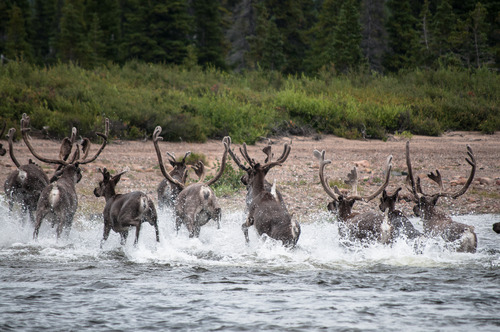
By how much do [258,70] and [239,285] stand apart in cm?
2508

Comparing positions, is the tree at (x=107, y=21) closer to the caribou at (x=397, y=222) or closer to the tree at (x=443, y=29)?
the tree at (x=443, y=29)

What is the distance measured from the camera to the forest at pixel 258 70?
69.8 ft

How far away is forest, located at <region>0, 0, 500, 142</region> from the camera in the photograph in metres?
21.3

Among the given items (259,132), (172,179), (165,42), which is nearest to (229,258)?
(172,179)

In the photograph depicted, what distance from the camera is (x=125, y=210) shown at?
9.52m

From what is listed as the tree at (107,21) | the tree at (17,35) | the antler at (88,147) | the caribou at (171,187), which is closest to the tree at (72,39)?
the tree at (107,21)

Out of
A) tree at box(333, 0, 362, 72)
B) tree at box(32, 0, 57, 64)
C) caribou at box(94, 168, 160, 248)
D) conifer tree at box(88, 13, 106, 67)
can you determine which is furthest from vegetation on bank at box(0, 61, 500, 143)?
tree at box(32, 0, 57, 64)

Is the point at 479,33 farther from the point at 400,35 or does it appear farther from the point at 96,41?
the point at 96,41

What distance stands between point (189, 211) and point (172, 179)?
1201 mm

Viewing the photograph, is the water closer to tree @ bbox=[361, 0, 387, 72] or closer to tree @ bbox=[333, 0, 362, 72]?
tree @ bbox=[333, 0, 362, 72]

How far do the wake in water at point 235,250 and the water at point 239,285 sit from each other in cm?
2

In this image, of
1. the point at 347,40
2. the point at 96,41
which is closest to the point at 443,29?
the point at 347,40

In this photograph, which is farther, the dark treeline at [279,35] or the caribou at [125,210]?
the dark treeline at [279,35]

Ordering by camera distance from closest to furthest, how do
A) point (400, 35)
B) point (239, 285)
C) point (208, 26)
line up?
point (239, 285) → point (400, 35) → point (208, 26)
